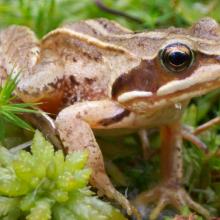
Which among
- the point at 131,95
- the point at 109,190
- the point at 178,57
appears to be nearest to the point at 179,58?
the point at 178,57

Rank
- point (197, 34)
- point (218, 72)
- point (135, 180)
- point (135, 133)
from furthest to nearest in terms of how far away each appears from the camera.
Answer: point (135, 133) → point (135, 180) → point (197, 34) → point (218, 72)

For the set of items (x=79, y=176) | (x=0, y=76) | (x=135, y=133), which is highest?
(x=0, y=76)

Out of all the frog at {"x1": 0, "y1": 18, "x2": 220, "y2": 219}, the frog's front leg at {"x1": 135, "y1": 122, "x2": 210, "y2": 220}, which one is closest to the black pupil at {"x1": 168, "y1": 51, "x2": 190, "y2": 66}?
the frog at {"x1": 0, "y1": 18, "x2": 220, "y2": 219}

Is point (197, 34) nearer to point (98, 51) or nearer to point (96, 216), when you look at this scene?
point (98, 51)

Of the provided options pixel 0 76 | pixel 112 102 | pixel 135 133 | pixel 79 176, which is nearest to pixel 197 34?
pixel 112 102

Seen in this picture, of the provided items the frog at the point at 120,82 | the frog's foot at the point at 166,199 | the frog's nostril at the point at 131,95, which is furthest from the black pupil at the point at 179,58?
the frog's foot at the point at 166,199

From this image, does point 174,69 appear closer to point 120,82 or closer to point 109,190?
point 120,82

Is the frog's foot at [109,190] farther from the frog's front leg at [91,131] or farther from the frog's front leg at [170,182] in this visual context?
the frog's front leg at [170,182]
